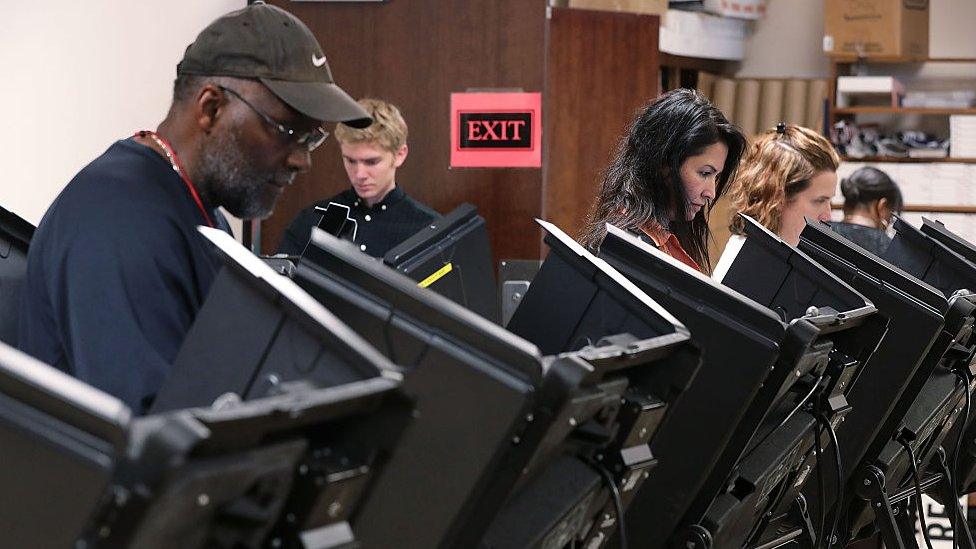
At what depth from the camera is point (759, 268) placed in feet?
7.87

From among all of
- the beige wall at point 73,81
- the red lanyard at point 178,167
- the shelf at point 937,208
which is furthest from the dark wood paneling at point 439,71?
the shelf at point 937,208

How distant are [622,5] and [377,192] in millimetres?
2633

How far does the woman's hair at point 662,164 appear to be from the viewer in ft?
9.31

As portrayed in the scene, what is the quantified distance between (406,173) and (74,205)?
309 cm

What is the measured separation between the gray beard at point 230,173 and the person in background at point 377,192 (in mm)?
2011

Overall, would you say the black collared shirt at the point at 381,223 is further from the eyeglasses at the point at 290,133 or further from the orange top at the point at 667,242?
the eyeglasses at the point at 290,133

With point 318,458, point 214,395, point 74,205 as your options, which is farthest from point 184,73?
point 318,458

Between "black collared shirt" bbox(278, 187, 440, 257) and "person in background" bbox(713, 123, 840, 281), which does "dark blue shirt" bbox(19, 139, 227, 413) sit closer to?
"person in background" bbox(713, 123, 840, 281)

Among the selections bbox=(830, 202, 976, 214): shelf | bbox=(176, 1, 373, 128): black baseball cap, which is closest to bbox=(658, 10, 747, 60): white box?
bbox=(830, 202, 976, 214): shelf

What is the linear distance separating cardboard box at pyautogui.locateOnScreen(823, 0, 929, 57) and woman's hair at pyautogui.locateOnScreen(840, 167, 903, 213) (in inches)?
88.8

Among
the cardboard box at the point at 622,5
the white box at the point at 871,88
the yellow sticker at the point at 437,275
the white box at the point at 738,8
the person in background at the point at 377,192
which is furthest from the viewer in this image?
the white box at the point at 738,8

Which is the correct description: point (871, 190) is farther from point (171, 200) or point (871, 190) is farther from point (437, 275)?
point (171, 200)

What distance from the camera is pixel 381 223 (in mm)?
4105

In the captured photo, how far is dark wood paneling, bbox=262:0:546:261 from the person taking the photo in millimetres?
4801
